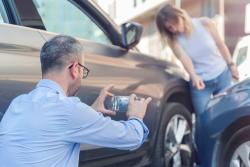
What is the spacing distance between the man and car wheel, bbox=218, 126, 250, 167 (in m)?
1.62

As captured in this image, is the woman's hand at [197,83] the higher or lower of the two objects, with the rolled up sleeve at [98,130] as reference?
lower

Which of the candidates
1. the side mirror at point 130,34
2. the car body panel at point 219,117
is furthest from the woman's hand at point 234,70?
the side mirror at point 130,34

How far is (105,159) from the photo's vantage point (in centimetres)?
396

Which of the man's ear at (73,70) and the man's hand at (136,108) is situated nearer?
the man's ear at (73,70)

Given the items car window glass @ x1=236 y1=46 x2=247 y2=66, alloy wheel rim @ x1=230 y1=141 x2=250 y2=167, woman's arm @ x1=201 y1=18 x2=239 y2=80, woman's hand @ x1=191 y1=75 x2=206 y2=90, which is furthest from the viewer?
car window glass @ x1=236 y1=46 x2=247 y2=66

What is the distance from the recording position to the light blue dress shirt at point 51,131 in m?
2.53

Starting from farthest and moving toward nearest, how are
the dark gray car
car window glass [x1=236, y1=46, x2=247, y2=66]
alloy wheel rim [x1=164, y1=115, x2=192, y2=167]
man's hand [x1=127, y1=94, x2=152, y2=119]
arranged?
car window glass [x1=236, y1=46, x2=247, y2=66]
alloy wheel rim [x1=164, y1=115, x2=192, y2=167]
the dark gray car
man's hand [x1=127, y1=94, x2=152, y2=119]

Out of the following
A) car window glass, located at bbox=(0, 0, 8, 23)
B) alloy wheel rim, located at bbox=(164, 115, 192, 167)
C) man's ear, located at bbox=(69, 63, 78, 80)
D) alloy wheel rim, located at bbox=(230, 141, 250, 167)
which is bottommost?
alloy wheel rim, located at bbox=(164, 115, 192, 167)

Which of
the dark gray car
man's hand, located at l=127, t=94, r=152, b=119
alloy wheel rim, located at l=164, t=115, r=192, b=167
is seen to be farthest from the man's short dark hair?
alloy wheel rim, located at l=164, t=115, r=192, b=167

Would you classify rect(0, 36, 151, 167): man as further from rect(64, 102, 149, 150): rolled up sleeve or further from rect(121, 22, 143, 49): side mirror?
rect(121, 22, 143, 49): side mirror

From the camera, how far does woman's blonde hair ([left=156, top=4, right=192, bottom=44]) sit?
5.33 meters

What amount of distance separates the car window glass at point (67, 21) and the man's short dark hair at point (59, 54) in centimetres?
142

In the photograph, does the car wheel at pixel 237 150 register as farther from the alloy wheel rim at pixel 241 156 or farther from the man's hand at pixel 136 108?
the man's hand at pixel 136 108

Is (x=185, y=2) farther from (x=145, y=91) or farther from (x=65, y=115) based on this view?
(x=65, y=115)
